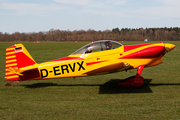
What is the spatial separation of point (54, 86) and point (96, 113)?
3946 millimetres

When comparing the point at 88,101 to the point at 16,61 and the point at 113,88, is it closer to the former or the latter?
the point at 113,88

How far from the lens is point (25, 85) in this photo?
9.45 metres

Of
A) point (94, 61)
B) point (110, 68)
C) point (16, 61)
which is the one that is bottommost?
point (110, 68)

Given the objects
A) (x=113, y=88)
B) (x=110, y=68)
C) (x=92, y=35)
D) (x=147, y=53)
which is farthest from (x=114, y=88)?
(x=92, y=35)

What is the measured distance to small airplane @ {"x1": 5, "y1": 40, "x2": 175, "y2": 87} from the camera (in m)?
8.41

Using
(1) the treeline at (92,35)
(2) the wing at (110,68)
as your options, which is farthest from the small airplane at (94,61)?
(1) the treeline at (92,35)

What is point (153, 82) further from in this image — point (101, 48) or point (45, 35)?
point (45, 35)

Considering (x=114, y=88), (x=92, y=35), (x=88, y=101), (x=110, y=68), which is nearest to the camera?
(x=88, y=101)

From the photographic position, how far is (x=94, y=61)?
8469 millimetres

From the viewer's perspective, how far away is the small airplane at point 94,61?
8.41 metres

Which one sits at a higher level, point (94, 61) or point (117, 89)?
point (94, 61)

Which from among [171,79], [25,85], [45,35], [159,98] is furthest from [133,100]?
[45,35]

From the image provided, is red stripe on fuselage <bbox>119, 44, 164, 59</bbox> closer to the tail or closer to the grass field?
the grass field

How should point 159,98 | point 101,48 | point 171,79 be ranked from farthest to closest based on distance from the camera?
point 171,79
point 101,48
point 159,98
